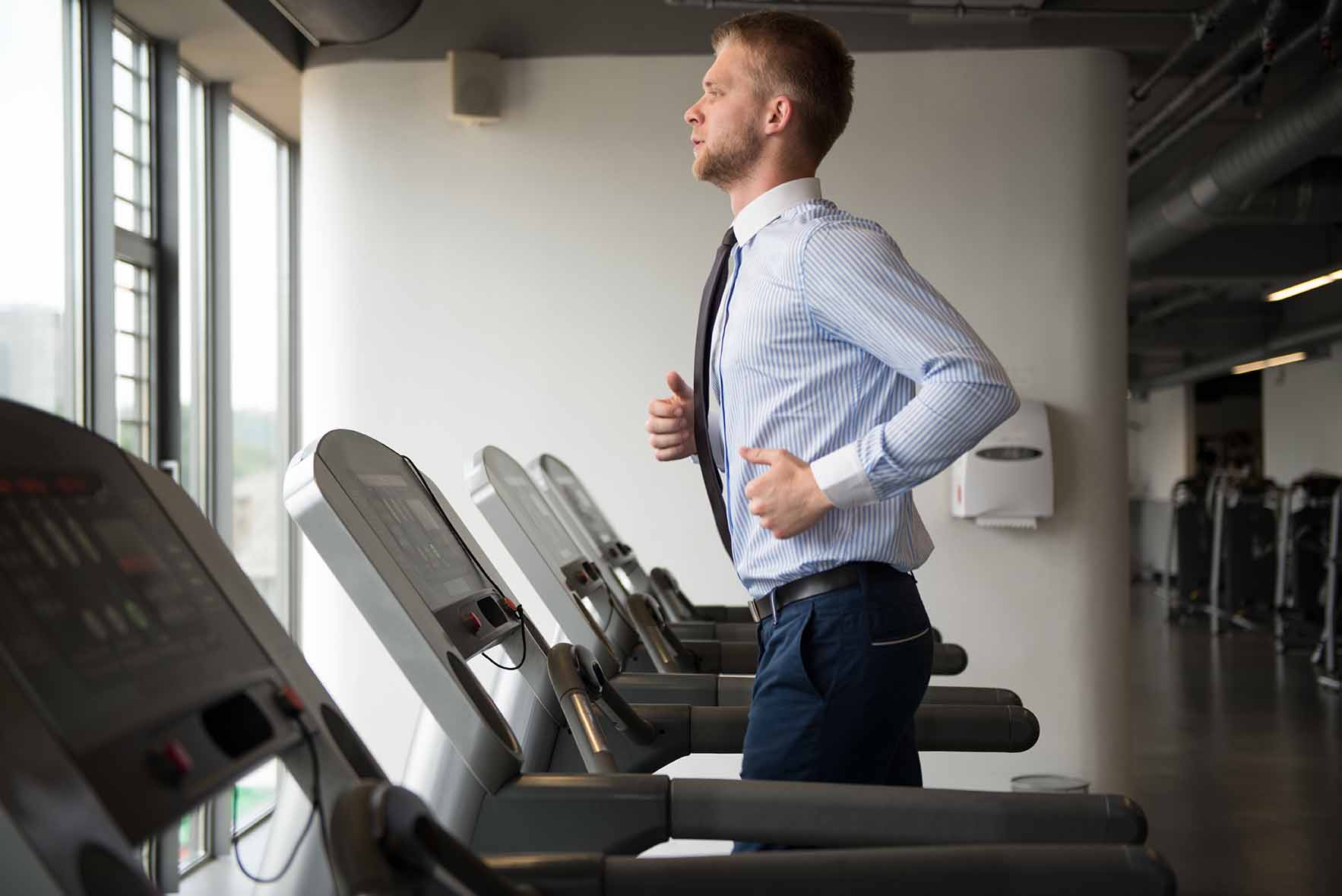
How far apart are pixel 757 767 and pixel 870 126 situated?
126 inches

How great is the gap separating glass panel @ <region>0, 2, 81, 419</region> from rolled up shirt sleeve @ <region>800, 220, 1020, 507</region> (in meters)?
2.55

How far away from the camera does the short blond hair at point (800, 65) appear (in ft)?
5.64

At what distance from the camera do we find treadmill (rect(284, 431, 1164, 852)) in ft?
4.15

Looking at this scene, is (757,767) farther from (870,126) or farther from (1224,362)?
(1224,362)

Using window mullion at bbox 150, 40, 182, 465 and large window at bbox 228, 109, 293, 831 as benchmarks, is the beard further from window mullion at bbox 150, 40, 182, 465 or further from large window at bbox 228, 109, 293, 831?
large window at bbox 228, 109, 293, 831

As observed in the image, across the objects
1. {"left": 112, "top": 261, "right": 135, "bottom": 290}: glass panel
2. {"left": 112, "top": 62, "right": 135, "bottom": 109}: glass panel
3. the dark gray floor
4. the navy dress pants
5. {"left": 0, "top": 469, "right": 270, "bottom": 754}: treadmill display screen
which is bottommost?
the dark gray floor

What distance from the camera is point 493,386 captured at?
4406 millimetres

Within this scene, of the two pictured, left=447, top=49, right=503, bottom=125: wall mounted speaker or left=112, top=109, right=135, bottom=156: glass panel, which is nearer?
left=112, top=109, right=135, bottom=156: glass panel

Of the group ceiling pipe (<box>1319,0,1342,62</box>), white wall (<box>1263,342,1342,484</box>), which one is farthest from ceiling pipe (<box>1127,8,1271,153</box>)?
white wall (<box>1263,342,1342,484</box>)

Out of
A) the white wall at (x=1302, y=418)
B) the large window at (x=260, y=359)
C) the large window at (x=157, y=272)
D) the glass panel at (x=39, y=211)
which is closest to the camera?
the glass panel at (x=39, y=211)

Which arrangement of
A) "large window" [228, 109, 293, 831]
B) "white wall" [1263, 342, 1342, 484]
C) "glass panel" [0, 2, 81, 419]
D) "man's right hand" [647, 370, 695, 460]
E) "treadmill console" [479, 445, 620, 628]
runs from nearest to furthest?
1. "man's right hand" [647, 370, 695, 460]
2. "treadmill console" [479, 445, 620, 628]
3. "glass panel" [0, 2, 81, 419]
4. "large window" [228, 109, 293, 831]
5. "white wall" [1263, 342, 1342, 484]

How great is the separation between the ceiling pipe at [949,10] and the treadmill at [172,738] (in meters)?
3.46

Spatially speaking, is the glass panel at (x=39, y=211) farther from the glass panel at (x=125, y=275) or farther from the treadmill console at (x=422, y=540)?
the treadmill console at (x=422, y=540)

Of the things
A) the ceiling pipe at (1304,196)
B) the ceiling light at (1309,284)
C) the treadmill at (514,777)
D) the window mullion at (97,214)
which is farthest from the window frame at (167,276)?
the ceiling light at (1309,284)
